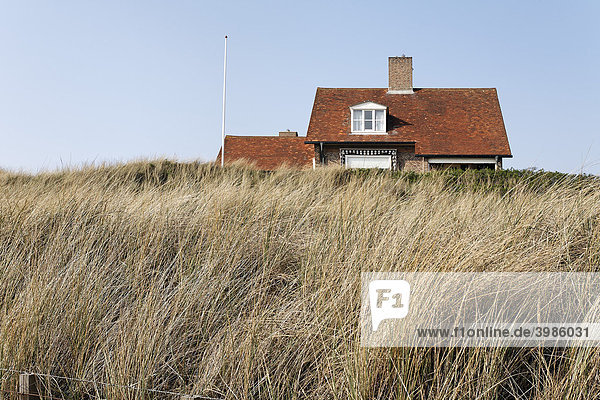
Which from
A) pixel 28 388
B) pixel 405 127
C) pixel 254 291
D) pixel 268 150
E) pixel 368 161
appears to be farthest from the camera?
pixel 268 150

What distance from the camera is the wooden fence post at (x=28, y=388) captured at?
103 inches

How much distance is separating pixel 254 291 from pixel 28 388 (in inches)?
55.5

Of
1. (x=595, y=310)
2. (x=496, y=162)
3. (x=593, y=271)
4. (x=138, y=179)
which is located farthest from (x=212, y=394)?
(x=496, y=162)

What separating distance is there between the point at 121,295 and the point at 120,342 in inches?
23.7

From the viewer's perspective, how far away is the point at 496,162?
2070 centimetres

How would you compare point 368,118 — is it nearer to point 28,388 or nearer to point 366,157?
point 366,157

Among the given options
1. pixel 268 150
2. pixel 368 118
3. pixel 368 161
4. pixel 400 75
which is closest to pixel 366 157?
pixel 368 161

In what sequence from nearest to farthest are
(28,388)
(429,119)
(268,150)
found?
(28,388) < (429,119) < (268,150)

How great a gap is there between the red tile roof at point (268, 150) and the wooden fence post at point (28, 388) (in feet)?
71.5

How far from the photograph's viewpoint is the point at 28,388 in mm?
2604

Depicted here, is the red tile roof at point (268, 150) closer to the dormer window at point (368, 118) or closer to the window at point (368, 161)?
the window at point (368, 161)

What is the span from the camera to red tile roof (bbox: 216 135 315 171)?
2488 centimetres

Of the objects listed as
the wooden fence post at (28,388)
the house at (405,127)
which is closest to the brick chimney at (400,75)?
the house at (405,127)

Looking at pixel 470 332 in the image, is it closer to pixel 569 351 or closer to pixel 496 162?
pixel 569 351
